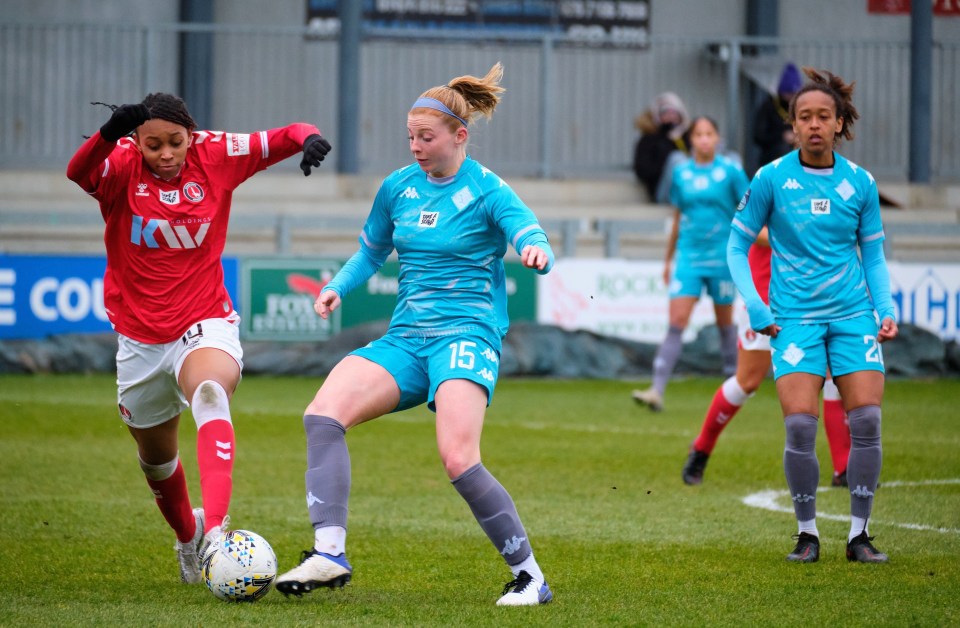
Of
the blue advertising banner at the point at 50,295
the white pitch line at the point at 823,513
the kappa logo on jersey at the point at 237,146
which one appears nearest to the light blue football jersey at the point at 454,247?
the kappa logo on jersey at the point at 237,146

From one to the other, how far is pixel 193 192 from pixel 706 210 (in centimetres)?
697

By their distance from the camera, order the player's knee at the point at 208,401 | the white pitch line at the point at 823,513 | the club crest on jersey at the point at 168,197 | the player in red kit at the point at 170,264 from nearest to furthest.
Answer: the player's knee at the point at 208,401 < the player in red kit at the point at 170,264 < the club crest on jersey at the point at 168,197 < the white pitch line at the point at 823,513

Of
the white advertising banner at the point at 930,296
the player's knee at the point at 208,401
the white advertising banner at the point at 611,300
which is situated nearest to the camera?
the player's knee at the point at 208,401

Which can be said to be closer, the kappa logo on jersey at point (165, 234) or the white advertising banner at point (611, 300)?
the kappa logo on jersey at point (165, 234)

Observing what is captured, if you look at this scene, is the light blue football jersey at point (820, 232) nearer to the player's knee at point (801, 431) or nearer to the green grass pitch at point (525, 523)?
the player's knee at point (801, 431)

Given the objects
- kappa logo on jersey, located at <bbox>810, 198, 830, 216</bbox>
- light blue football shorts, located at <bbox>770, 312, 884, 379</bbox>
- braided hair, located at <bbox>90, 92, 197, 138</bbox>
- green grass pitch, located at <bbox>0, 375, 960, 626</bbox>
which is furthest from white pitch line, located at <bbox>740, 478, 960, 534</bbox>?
braided hair, located at <bbox>90, 92, 197, 138</bbox>

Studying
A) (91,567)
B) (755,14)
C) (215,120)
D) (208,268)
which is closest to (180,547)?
(91,567)

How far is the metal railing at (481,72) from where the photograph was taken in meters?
19.5

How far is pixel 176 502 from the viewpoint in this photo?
242 inches

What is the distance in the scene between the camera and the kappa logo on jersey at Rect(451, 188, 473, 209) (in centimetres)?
546

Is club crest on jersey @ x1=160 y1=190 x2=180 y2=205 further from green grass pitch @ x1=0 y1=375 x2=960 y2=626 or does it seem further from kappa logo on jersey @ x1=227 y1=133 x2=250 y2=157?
green grass pitch @ x1=0 y1=375 x2=960 y2=626

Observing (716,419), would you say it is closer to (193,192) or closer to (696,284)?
(696,284)

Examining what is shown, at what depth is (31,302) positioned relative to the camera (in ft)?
51.4

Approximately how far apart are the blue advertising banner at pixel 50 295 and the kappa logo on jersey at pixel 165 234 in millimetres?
→ 9728
